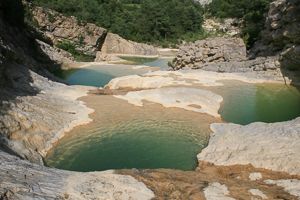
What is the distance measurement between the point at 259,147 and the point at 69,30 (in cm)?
3149

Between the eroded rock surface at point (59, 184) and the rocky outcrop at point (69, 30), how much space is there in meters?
26.9

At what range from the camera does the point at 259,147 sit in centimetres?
508

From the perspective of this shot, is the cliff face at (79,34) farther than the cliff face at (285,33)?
Yes

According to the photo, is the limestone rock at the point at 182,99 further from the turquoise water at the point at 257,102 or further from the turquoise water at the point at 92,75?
the turquoise water at the point at 92,75

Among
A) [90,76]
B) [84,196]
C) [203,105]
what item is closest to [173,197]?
[84,196]

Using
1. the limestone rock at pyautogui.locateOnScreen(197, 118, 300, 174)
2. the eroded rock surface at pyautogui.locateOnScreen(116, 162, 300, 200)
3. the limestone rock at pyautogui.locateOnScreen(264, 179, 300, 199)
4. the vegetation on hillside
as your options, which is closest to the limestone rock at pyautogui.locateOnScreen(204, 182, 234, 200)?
the eroded rock surface at pyautogui.locateOnScreen(116, 162, 300, 200)

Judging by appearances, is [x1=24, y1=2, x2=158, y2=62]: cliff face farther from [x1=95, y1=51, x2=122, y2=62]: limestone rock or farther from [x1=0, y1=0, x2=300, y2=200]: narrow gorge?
[x1=0, y1=0, x2=300, y2=200]: narrow gorge

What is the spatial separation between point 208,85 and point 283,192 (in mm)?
10037

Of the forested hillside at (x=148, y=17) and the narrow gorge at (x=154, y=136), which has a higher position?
the forested hillside at (x=148, y=17)

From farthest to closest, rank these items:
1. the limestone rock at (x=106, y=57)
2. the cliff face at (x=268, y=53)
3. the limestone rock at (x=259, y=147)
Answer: the limestone rock at (x=106, y=57) < the cliff face at (x=268, y=53) < the limestone rock at (x=259, y=147)

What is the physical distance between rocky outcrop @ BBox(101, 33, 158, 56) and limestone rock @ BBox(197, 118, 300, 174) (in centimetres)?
3317

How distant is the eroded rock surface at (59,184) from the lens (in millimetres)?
2840

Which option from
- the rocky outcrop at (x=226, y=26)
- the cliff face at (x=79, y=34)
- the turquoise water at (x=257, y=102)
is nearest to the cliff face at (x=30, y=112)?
the turquoise water at (x=257, y=102)

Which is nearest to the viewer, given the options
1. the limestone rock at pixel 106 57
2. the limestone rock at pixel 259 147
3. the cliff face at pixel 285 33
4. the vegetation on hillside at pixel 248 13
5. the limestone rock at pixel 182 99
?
the limestone rock at pixel 259 147
